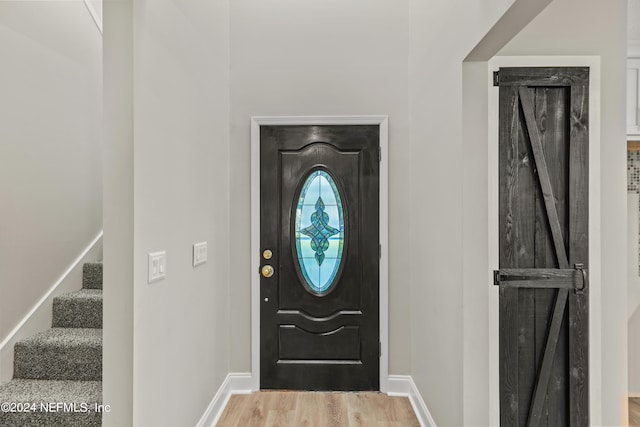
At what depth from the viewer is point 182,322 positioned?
2.30m

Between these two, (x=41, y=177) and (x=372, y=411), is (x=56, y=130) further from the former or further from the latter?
(x=372, y=411)

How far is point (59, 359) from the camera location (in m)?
2.35

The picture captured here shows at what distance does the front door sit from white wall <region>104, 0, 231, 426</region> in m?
0.38

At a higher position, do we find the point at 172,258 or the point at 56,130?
the point at 56,130

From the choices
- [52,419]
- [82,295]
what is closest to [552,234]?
[52,419]

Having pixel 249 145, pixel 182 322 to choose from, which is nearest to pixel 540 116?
pixel 249 145

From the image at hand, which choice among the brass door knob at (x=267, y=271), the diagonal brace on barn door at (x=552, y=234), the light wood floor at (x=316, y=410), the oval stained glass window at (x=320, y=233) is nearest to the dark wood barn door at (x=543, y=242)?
the diagonal brace on barn door at (x=552, y=234)

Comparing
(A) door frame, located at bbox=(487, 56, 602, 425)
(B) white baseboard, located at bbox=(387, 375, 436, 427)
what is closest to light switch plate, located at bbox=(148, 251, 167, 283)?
(A) door frame, located at bbox=(487, 56, 602, 425)

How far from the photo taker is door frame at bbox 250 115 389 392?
130 inches

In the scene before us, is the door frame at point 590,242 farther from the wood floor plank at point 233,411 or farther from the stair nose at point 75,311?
the stair nose at point 75,311

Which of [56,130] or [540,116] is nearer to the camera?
[540,116]

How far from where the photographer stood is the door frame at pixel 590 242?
2.37 meters

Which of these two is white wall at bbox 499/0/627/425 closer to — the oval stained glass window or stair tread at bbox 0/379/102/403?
the oval stained glass window

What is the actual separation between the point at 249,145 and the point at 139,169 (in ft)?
5.41
